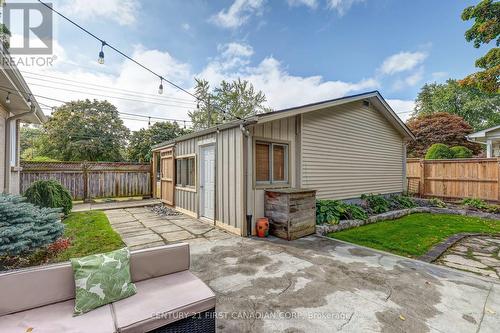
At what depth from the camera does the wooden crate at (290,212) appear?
5.05 meters

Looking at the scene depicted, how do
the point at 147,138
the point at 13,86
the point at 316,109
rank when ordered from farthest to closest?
the point at 147,138 → the point at 316,109 → the point at 13,86

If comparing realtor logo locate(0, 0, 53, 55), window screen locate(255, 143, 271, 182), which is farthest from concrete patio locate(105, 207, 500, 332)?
realtor logo locate(0, 0, 53, 55)

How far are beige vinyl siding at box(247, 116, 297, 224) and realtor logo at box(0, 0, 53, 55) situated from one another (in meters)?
4.43

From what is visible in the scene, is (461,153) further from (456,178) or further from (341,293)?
(341,293)

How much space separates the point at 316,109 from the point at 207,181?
3658 millimetres

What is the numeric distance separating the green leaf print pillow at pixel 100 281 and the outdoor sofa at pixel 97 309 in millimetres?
56

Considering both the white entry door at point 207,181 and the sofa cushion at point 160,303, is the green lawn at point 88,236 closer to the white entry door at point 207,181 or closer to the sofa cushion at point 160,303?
the white entry door at point 207,181

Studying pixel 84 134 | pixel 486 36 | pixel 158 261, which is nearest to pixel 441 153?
pixel 486 36

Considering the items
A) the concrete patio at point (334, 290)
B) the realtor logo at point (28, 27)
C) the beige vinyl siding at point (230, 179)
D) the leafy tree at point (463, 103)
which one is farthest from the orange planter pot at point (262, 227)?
the leafy tree at point (463, 103)

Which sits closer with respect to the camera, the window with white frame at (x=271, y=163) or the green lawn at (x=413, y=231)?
the green lawn at (x=413, y=231)

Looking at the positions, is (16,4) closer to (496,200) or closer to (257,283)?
(257,283)

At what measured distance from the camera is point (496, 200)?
328 inches

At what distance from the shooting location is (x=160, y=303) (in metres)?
1.84

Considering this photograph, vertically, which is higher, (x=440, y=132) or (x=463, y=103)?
(x=463, y=103)
